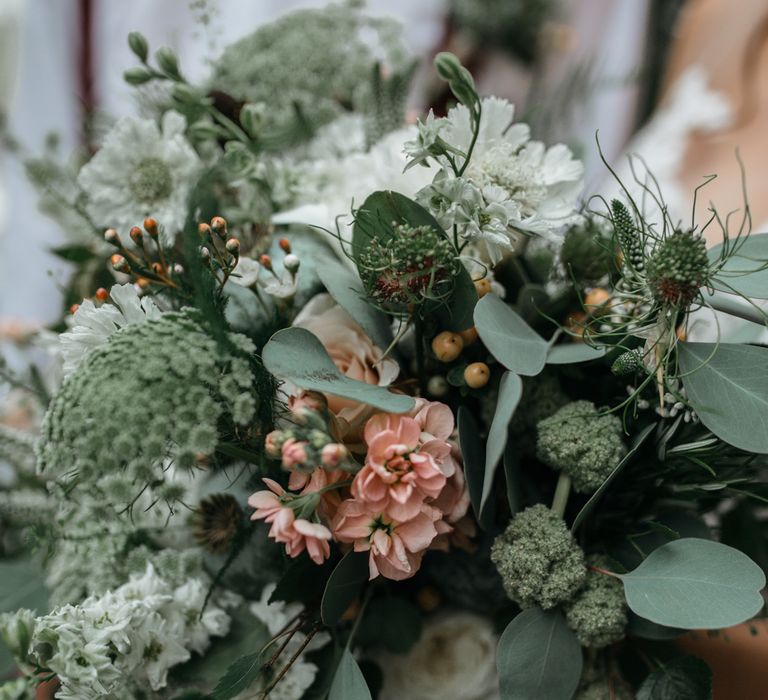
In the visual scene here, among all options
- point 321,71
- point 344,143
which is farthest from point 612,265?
point 321,71

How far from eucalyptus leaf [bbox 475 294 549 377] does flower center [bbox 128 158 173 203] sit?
30cm

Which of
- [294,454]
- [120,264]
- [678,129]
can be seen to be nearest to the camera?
[294,454]

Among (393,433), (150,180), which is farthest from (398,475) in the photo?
(150,180)

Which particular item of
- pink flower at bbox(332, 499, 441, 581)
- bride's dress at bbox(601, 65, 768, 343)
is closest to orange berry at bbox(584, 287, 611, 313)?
pink flower at bbox(332, 499, 441, 581)

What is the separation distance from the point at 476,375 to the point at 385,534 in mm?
122

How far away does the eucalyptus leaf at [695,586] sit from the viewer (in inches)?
15.1

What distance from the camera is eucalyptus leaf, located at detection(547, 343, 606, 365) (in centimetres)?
45

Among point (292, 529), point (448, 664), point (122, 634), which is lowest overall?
point (448, 664)

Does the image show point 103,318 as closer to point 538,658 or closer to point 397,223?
point 397,223

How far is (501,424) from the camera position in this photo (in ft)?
1.30

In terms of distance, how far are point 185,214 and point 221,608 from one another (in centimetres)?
32

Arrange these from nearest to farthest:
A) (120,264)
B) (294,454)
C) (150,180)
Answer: (294,454) → (120,264) → (150,180)

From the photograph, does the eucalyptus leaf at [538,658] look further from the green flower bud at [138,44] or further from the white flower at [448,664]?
the green flower bud at [138,44]

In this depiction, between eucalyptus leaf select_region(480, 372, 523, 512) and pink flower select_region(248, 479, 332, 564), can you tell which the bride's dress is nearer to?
eucalyptus leaf select_region(480, 372, 523, 512)
